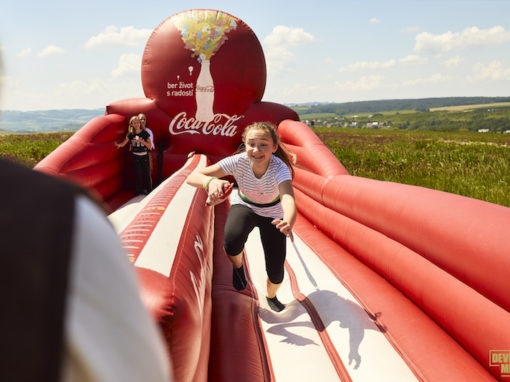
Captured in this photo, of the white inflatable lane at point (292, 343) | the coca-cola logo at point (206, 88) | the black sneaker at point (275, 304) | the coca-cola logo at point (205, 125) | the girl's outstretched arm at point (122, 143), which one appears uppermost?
the coca-cola logo at point (206, 88)

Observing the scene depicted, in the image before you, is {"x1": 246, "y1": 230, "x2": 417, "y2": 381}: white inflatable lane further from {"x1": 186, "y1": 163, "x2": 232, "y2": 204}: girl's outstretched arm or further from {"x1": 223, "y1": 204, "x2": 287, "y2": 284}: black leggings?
{"x1": 186, "y1": 163, "x2": 232, "y2": 204}: girl's outstretched arm

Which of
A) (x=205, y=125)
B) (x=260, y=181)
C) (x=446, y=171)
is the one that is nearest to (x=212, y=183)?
(x=260, y=181)

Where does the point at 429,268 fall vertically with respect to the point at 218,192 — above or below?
below

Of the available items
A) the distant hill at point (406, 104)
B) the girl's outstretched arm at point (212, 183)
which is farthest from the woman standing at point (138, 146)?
the distant hill at point (406, 104)

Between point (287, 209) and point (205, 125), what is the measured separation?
275cm

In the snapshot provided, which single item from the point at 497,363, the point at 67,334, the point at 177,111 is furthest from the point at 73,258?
the point at 177,111

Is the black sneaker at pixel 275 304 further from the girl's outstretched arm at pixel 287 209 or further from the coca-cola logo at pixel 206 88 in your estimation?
the coca-cola logo at pixel 206 88

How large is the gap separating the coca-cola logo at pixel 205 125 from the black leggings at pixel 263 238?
246 cm

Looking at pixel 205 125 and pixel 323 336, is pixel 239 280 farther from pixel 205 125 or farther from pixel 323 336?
pixel 205 125

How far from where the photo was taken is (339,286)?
1995 millimetres

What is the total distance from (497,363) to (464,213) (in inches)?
22.2

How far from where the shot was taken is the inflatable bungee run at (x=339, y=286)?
126cm

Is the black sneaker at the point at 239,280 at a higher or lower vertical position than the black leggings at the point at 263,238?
lower

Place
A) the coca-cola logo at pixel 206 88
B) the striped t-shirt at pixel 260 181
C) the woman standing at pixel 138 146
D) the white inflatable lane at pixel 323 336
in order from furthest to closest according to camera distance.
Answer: the coca-cola logo at pixel 206 88
the woman standing at pixel 138 146
the striped t-shirt at pixel 260 181
the white inflatable lane at pixel 323 336
